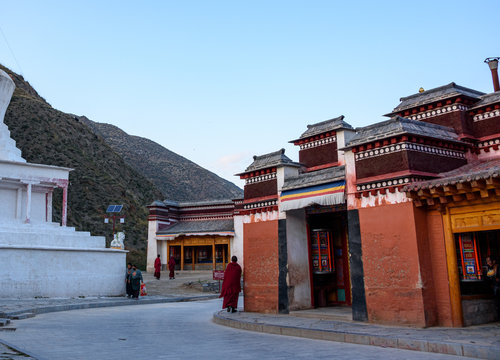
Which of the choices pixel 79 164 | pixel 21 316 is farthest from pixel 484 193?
pixel 79 164

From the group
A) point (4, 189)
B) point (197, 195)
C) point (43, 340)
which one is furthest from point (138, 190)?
point (43, 340)

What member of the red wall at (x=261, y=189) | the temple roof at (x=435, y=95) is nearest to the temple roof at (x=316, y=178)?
the red wall at (x=261, y=189)

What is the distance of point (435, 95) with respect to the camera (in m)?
13.0

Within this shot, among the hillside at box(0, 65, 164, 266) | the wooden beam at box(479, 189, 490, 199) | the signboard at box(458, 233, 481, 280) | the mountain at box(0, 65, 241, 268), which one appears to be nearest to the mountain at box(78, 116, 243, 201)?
the mountain at box(0, 65, 241, 268)

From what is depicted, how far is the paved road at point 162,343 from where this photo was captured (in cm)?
744

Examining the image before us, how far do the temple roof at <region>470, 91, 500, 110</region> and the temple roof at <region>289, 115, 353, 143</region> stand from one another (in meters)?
3.95

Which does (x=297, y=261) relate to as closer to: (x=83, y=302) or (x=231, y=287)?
(x=231, y=287)

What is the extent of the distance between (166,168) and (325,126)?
9551 centimetres

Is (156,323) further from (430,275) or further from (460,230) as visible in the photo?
(460,230)

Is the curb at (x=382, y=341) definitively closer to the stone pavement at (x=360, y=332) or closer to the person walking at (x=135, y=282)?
the stone pavement at (x=360, y=332)

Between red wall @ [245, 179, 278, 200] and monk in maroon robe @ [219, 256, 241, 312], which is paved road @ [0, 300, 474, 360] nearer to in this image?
monk in maroon robe @ [219, 256, 241, 312]

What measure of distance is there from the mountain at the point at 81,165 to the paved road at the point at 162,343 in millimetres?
31815

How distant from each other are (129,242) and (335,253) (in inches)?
1482

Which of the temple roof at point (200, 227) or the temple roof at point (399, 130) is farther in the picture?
the temple roof at point (200, 227)
